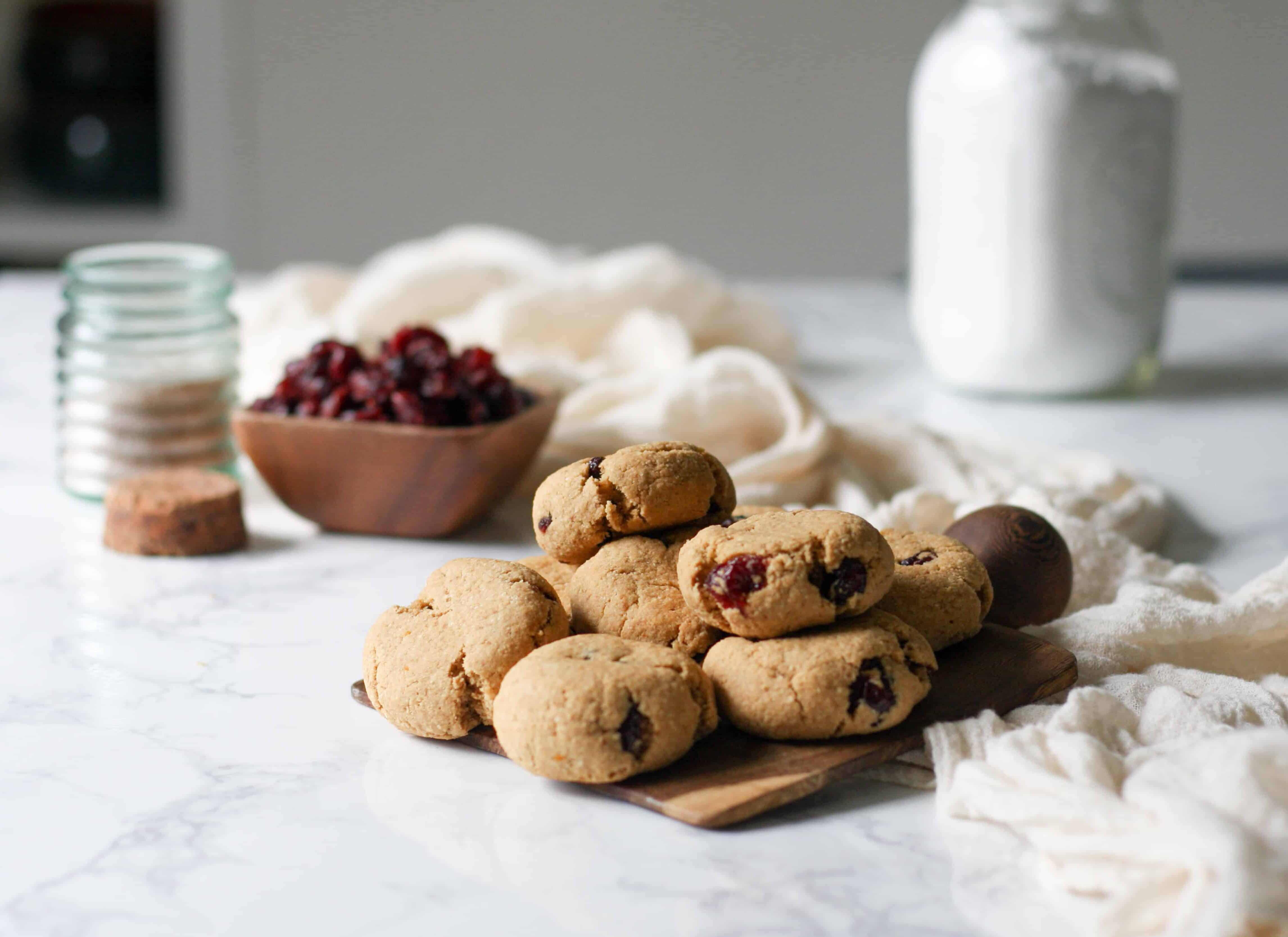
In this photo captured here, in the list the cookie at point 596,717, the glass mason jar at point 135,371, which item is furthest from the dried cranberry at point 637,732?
the glass mason jar at point 135,371

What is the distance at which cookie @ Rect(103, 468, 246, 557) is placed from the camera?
1147mm

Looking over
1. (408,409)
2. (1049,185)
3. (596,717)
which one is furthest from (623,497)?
(1049,185)

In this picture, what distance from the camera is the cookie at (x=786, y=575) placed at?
74 centimetres

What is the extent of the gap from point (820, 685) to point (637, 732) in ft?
0.32

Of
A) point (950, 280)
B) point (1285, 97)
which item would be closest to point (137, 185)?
point (950, 280)

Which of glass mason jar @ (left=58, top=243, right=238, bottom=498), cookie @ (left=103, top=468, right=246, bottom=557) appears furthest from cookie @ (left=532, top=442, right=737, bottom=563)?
glass mason jar @ (left=58, top=243, right=238, bottom=498)

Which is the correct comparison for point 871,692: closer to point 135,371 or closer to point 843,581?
point 843,581

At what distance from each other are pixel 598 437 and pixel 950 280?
0.51m

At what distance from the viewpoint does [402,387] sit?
3.84ft

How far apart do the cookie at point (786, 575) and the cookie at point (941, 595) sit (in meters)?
0.07

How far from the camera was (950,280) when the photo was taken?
161 centimetres

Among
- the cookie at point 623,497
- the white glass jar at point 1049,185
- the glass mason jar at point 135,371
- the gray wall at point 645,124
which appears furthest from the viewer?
the gray wall at point 645,124

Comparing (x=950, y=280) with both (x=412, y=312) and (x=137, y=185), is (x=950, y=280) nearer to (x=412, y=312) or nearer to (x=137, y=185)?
(x=412, y=312)

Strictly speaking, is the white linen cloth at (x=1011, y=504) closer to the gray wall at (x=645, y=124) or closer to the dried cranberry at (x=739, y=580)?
the dried cranberry at (x=739, y=580)
